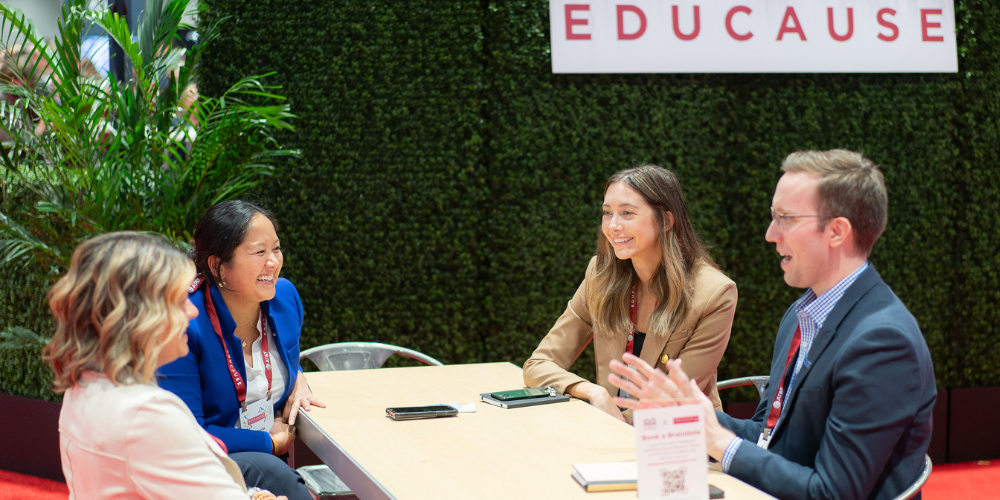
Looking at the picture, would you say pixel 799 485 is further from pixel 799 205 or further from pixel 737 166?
pixel 737 166

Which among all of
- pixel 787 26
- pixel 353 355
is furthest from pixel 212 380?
pixel 787 26

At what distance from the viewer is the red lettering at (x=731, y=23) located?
185 inches

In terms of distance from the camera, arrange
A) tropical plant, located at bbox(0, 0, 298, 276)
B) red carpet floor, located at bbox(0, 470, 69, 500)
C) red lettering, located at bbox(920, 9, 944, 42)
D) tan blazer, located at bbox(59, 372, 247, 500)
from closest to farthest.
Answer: tan blazer, located at bbox(59, 372, 247, 500) < tropical plant, located at bbox(0, 0, 298, 276) < red carpet floor, located at bbox(0, 470, 69, 500) < red lettering, located at bbox(920, 9, 944, 42)

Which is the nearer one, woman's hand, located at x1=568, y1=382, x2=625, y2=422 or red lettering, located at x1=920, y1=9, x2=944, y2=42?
woman's hand, located at x1=568, y1=382, x2=625, y2=422

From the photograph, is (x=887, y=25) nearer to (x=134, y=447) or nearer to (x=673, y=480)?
(x=673, y=480)

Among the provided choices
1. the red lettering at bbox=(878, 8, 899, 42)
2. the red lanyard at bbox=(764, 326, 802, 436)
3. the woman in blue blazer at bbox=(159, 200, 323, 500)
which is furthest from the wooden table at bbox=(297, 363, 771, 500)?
the red lettering at bbox=(878, 8, 899, 42)

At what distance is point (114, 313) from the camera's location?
146cm

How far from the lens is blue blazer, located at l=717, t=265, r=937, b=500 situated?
164 centimetres

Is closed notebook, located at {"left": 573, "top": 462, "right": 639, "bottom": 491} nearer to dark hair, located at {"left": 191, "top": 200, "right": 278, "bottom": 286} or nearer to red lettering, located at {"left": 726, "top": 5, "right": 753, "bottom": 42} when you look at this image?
dark hair, located at {"left": 191, "top": 200, "right": 278, "bottom": 286}

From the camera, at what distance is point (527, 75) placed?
4.61m

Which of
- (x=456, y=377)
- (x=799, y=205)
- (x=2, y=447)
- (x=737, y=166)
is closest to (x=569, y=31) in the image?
(x=737, y=166)

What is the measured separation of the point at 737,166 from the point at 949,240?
1.40m

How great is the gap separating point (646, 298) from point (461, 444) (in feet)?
3.69

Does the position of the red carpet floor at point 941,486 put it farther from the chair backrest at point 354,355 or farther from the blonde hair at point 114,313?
the blonde hair at point 114,313
